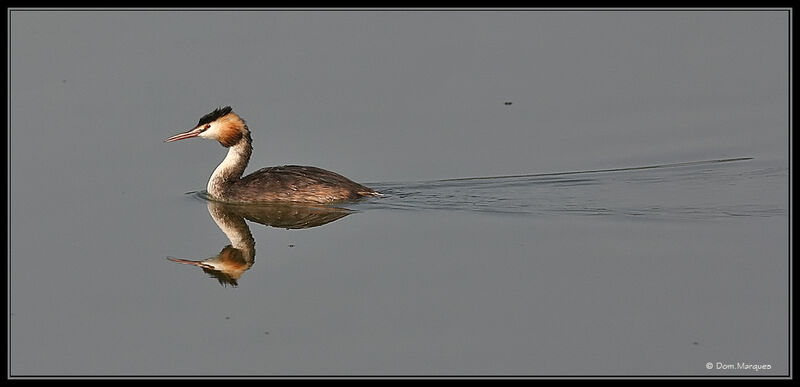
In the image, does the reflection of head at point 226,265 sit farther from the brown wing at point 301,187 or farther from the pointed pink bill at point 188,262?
the brown wing at point 301,187

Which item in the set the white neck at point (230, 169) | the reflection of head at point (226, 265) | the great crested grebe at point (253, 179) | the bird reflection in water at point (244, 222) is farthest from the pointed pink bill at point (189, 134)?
the reflection of head at point (226, 265)

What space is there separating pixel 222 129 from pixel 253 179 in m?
0.71

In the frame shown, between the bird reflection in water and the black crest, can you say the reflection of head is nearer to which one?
the bird reflection in water

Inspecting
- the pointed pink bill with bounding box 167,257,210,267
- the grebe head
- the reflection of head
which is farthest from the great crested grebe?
the pointed pink bill with bounding box 167,257,210,267

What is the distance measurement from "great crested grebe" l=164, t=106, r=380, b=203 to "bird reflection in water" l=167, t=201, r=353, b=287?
9 centimetres

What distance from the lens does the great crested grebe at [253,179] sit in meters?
12.8

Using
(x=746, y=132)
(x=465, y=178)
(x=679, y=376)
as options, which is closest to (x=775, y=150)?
(x=746, y=132)

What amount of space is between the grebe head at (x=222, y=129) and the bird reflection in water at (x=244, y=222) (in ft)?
2.34

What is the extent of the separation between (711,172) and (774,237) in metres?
2.25

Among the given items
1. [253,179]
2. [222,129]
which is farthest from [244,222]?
[222,129]

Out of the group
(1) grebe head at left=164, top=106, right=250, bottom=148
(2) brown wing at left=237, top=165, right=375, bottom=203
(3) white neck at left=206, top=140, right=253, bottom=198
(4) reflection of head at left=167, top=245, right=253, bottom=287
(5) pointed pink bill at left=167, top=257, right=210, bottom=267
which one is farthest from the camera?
(1) grebe head at left=164, top=106, right=250, bottom=148

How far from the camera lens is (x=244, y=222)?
12.6 metres

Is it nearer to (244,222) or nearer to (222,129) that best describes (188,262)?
(244,222)

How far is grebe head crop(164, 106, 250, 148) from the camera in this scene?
13.4m
